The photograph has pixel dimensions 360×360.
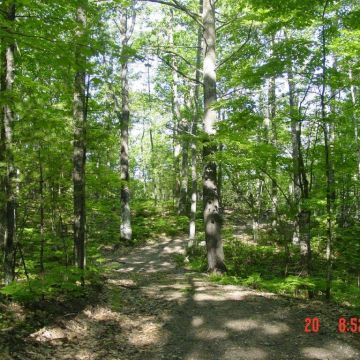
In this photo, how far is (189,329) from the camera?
6.11 m

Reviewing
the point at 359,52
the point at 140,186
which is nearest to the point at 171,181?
the point at 140,186

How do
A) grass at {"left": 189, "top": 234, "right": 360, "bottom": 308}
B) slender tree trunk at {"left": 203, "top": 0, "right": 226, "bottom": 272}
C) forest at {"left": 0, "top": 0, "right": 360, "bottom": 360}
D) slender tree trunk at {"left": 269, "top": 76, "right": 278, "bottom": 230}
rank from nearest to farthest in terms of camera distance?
forest at {"left": 0, "top": 0, "right": 360, "bottom": 360}
grass at {"left": 189, "top": 234, "right": 360, "bottom": 308}
slender tree trunk at {"left": 269, "top": 76, "right": 278, "bottom": 230}
slender tree trunk at {"left": 203, "top": 0, "right": 226, "bottom": 272}

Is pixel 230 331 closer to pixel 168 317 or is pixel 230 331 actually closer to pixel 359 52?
pixel 168 317

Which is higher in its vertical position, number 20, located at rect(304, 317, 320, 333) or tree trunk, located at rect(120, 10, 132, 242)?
tree trunk, located at rect(120, 10, 132, 242)

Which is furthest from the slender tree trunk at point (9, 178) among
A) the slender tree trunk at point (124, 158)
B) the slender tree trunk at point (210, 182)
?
the slender tree trunk at point (124, 158)

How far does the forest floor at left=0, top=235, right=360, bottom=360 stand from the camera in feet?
16.5

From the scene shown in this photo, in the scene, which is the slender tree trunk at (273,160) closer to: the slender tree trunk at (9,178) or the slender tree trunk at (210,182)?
the slender tree trunk at (210,182)

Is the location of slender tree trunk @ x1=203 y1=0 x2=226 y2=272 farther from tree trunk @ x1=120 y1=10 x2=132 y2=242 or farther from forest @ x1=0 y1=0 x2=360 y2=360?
tree trunk @ x1=120 y1=10 x2=132 y2=242

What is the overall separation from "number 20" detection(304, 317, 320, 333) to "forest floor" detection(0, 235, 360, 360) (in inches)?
3.3

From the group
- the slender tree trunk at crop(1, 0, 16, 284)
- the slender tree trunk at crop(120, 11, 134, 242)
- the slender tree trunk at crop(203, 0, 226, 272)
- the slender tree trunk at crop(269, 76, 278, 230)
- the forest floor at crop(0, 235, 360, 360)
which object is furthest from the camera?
the slender tree trunk at crop(120, 11, 134, 242)

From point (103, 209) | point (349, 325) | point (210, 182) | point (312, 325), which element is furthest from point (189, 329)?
point (103, 209)

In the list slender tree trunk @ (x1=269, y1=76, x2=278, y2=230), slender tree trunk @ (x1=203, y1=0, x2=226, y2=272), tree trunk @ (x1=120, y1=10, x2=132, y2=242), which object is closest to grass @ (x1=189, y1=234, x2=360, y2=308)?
slender tree trunk @ (x1=203, y1=0, x2=226, y2=272)

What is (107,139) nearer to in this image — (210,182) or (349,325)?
(210,182)

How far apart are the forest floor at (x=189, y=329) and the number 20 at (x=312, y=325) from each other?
8 cm
